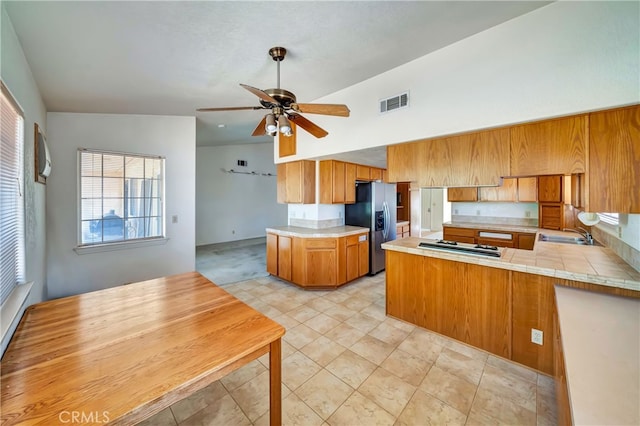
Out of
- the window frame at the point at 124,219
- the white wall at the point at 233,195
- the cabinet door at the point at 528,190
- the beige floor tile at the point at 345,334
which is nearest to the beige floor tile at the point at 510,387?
the beige floor tile at the point at 345,334

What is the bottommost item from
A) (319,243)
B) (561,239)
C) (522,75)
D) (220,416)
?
(220,416)

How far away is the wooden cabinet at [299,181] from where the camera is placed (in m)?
4.07

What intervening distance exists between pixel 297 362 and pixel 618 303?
226 centimetres

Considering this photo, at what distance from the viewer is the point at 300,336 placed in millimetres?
2537

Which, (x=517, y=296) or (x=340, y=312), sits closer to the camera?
(x=517, y=296)

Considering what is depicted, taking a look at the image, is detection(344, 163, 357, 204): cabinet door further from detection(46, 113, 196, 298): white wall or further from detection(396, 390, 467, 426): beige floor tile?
detection(396, 390, 467, 426): beige floor tile

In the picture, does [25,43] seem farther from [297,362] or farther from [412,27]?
[297,362]

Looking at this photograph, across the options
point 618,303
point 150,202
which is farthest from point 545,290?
point 150,202

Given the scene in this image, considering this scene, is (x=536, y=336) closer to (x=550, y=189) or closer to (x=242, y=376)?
(x=242, y=376)

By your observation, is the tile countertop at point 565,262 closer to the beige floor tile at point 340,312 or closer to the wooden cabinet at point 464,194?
the beige floor tile at point 340,312

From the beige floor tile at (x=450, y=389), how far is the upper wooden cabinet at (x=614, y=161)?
1532 mm

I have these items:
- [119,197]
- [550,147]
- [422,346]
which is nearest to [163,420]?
[422,346]

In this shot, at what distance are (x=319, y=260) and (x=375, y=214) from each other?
1.37 m

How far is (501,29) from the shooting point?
1.96 meters
